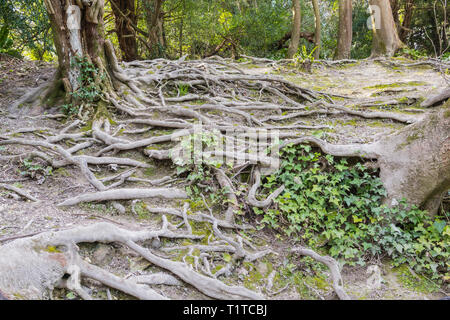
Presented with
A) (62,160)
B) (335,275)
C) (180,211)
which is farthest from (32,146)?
(335,275)

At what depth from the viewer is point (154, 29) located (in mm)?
10180

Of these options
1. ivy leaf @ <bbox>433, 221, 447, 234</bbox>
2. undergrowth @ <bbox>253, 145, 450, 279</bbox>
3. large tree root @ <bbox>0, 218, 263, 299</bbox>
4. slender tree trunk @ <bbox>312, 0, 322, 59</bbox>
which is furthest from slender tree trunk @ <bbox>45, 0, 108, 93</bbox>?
slender tree trunk @ <bbox>312, 0, 322, 59</bbox>

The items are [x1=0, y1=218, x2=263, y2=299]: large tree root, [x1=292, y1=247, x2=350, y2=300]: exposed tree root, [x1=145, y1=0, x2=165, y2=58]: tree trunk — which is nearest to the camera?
[x1=0, y1=218, x2=263, y2=299]: large tree root

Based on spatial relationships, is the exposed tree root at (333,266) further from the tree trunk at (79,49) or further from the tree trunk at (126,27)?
the tree trunk at (126,27)

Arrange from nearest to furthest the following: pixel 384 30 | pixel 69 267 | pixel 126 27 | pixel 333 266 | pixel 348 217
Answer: pixel 69 267, pixel 333 266, pixel 348 217, pixel 384 30, pixel 126 27

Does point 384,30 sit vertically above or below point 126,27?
below

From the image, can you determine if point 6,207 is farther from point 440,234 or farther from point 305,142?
point 440,234

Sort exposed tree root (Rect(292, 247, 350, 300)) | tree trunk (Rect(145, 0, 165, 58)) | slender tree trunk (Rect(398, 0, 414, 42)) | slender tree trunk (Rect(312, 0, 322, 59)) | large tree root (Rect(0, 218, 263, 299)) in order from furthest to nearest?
slender tree trunk (Rect(398, 0, 414, 42)) → slender tree trunk (Rect(312, 0, 322, 59)) → tree trunk (Rect(145, 0, 165, 58)) → exposed tree root (Rect(292, 247, 350, 300)) → large tree root (Rect(0, 218, 263, 299))

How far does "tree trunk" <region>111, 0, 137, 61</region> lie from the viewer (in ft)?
33.4

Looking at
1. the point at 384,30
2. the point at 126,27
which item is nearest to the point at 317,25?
the point at 384,30

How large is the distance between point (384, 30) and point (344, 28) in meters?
1.19

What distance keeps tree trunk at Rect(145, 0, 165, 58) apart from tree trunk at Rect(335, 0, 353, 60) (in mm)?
5613

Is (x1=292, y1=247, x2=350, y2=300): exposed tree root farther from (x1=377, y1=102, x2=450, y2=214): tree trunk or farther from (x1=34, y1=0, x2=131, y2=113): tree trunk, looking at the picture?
(x1=34, y1=0, x2=131, y2=113): tree trunk

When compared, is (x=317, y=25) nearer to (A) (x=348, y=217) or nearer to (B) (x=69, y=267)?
(A) (x=348, y=217)
